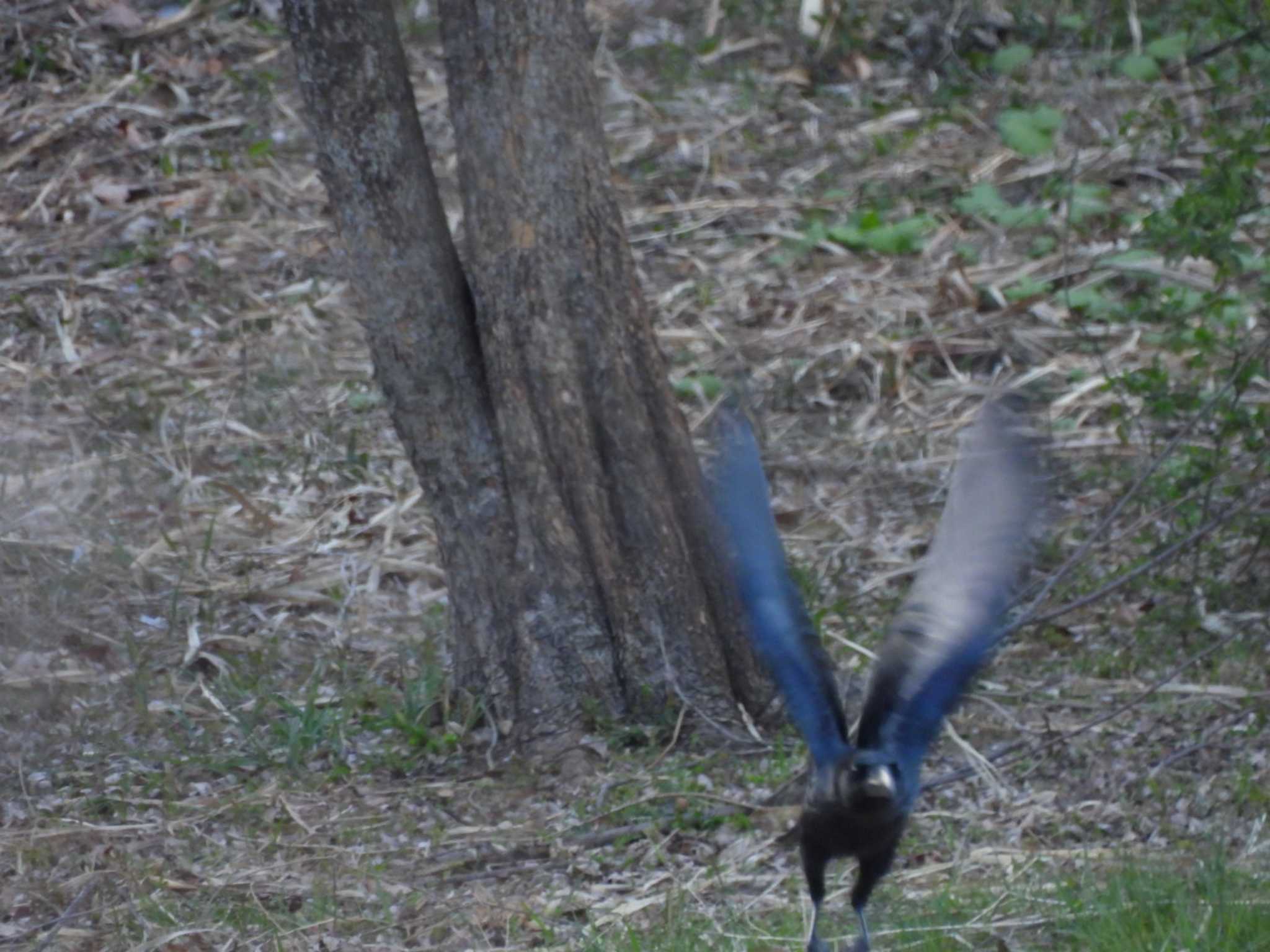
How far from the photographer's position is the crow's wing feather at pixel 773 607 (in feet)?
10.3

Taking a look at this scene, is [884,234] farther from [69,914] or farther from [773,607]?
[69,914]

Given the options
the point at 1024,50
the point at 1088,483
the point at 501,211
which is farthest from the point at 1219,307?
the point at 1024,50

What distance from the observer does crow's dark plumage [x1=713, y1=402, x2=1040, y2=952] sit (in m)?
3.08

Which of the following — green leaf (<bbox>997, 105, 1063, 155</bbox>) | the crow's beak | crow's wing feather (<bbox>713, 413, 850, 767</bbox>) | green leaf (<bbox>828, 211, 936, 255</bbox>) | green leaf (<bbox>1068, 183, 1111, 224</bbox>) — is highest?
crow's wing feather (<bbox>713, 413, 850, 767</bbox>)

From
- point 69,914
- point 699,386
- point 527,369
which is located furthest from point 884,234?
point 69,914

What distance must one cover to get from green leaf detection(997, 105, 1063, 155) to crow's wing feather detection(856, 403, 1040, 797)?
6025 mm

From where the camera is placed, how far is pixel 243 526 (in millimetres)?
6414

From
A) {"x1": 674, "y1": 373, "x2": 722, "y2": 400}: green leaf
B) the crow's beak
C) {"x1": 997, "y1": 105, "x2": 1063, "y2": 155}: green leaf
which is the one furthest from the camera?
{"x1": 997, "y1": 105, "x2": 1063, "y2": 155}: green leaf

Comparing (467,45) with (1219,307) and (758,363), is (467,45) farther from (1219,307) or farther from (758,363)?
(758,363)

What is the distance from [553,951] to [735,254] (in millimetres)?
5220

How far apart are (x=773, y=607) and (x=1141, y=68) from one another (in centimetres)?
726

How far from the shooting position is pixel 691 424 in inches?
270

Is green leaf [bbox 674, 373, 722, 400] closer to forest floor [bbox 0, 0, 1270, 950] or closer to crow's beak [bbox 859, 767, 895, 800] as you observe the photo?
forest floor [bbox 0, 0, 1270, 950]

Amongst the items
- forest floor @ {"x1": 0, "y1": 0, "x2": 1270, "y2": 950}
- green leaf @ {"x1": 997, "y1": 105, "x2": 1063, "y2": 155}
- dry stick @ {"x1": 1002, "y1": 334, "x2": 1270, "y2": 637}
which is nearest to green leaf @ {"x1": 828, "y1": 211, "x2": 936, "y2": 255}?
forest floor @ {"x1": 0, "y1": 0, "x2": 1270, "y2": 950}
